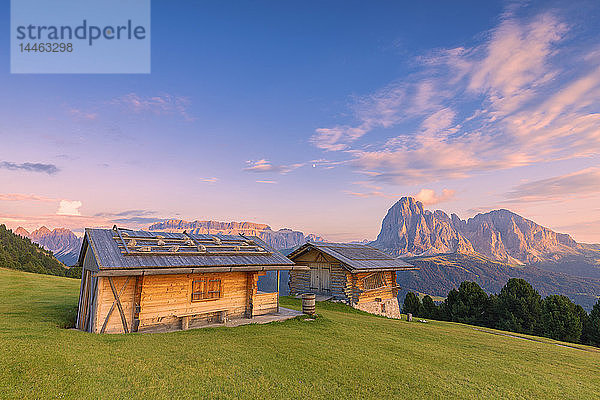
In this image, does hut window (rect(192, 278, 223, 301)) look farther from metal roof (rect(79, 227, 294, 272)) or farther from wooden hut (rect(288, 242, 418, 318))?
wooden hut (rect(288, 242, 418, 318))

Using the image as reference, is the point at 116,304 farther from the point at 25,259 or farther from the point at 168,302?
the point at 25,259

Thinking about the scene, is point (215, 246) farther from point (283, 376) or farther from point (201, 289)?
point (283, 376)

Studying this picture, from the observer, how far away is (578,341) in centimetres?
3303

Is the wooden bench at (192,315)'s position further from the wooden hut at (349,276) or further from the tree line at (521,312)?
the tree line at (521,312)

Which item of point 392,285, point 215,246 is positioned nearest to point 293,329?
point 215,246

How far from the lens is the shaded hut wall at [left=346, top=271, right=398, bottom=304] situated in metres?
30.3

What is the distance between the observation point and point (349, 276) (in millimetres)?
30469

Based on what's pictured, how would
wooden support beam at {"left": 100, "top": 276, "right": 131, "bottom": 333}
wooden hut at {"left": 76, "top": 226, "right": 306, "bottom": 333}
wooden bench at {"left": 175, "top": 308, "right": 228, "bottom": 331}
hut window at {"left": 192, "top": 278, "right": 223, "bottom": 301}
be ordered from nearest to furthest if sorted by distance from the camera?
1. wooden support beam at {"left": 100, "top": 276, "right": 131, "bottom": 333}
2. wooden hut at {"left": 76, "top": 226, "right": 306, "bottom": 333}
3. wooden bench at {"left": 175, "top": 308, "right": 228, "bottom": 331}
4. hut window at {"left": 192, "top": 278, "right": 223, "bottom": 301}

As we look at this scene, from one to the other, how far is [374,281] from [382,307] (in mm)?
3090

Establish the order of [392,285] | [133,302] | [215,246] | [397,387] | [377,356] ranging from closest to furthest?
1. [397,387]
2. [377,356]
3. [133,302]
4. [215,246]
5. [392,285]

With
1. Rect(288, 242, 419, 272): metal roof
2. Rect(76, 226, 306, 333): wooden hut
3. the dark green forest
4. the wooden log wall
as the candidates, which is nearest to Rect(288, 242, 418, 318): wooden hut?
Rect(288, 242, 419, 272): metal roof

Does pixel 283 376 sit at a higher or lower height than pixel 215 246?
lower

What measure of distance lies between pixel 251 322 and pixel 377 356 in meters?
7.61

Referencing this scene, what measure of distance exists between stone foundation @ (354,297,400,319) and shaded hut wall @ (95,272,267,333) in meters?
15.7
